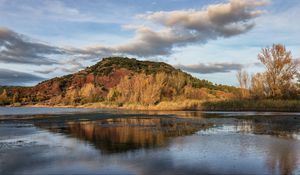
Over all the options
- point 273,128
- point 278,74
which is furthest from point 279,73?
point 273,128

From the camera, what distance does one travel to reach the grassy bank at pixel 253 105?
178ft

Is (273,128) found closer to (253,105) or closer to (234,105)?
(253,105)

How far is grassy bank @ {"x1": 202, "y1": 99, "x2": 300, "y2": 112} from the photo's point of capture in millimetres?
54197

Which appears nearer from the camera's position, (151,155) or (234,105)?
(151,155)

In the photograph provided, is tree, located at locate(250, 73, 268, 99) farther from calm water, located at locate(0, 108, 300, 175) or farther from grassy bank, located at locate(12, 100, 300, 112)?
calm water, located at locate(0, 108, 300, 175)

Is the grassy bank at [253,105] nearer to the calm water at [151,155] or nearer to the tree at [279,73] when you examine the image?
the tree at [279,73]

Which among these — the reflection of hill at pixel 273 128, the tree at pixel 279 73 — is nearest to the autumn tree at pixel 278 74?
the tree at pixel 279 73

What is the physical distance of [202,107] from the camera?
216 feet

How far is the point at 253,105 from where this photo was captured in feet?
195

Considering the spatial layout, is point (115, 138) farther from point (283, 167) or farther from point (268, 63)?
point (268, 63)

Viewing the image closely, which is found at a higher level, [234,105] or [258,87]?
[258,87]

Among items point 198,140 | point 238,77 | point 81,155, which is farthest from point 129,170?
point 238,77

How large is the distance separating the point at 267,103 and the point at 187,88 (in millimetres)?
32506

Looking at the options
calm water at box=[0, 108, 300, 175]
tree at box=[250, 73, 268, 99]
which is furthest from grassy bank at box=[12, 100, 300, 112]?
calm water at box=[0, 108, 300, 175]
